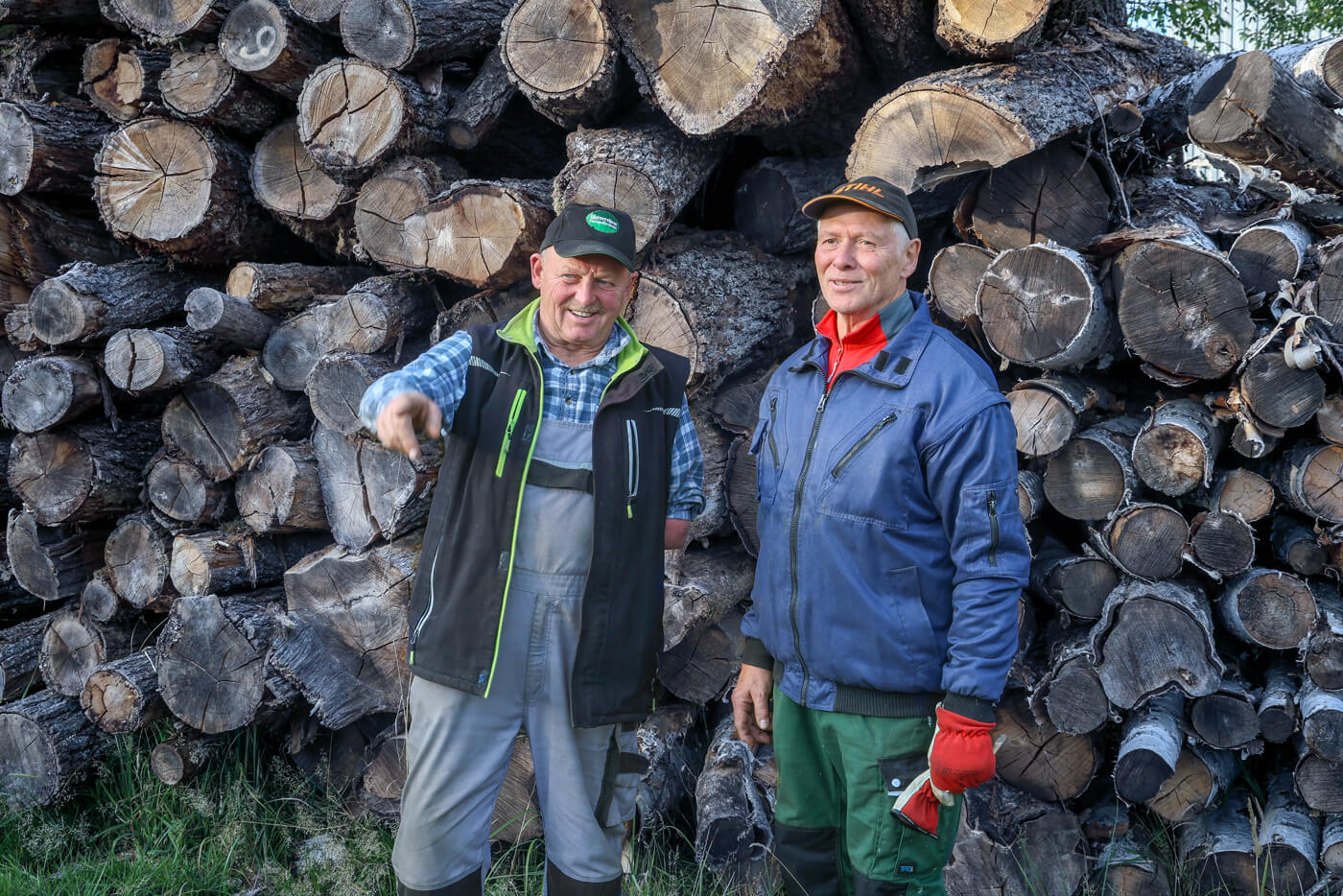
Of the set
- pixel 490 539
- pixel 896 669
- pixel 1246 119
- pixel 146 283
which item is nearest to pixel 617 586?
pixel 490 539

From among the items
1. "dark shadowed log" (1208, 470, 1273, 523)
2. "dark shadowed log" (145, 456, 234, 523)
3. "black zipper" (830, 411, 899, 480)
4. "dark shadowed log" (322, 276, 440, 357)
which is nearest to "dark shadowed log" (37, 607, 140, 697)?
"dark shadowed log" (145, 456, 234, 523)

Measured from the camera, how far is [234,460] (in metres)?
4.11

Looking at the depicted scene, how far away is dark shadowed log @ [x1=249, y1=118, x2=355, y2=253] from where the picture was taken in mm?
4188

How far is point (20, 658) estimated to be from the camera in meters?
4.60

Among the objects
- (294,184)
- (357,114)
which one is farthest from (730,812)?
(294,184)

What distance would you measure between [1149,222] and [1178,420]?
2.53 feet

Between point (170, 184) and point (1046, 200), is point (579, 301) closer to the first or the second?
point (1046, 200)

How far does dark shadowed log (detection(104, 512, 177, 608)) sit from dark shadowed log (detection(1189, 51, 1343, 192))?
457cm

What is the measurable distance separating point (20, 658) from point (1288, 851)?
5.43 m

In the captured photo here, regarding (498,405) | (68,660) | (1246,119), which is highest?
(1246,119)

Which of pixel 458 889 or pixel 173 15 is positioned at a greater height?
pixel 173 15

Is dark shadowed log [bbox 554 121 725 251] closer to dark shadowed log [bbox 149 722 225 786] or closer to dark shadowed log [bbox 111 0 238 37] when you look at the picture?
dark shadowed log [bbox 111 0 238 37]

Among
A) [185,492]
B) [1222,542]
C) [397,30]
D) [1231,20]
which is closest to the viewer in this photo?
[1222,542]

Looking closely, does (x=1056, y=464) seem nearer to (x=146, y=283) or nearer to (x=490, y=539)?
A: (x=490, y=539)
